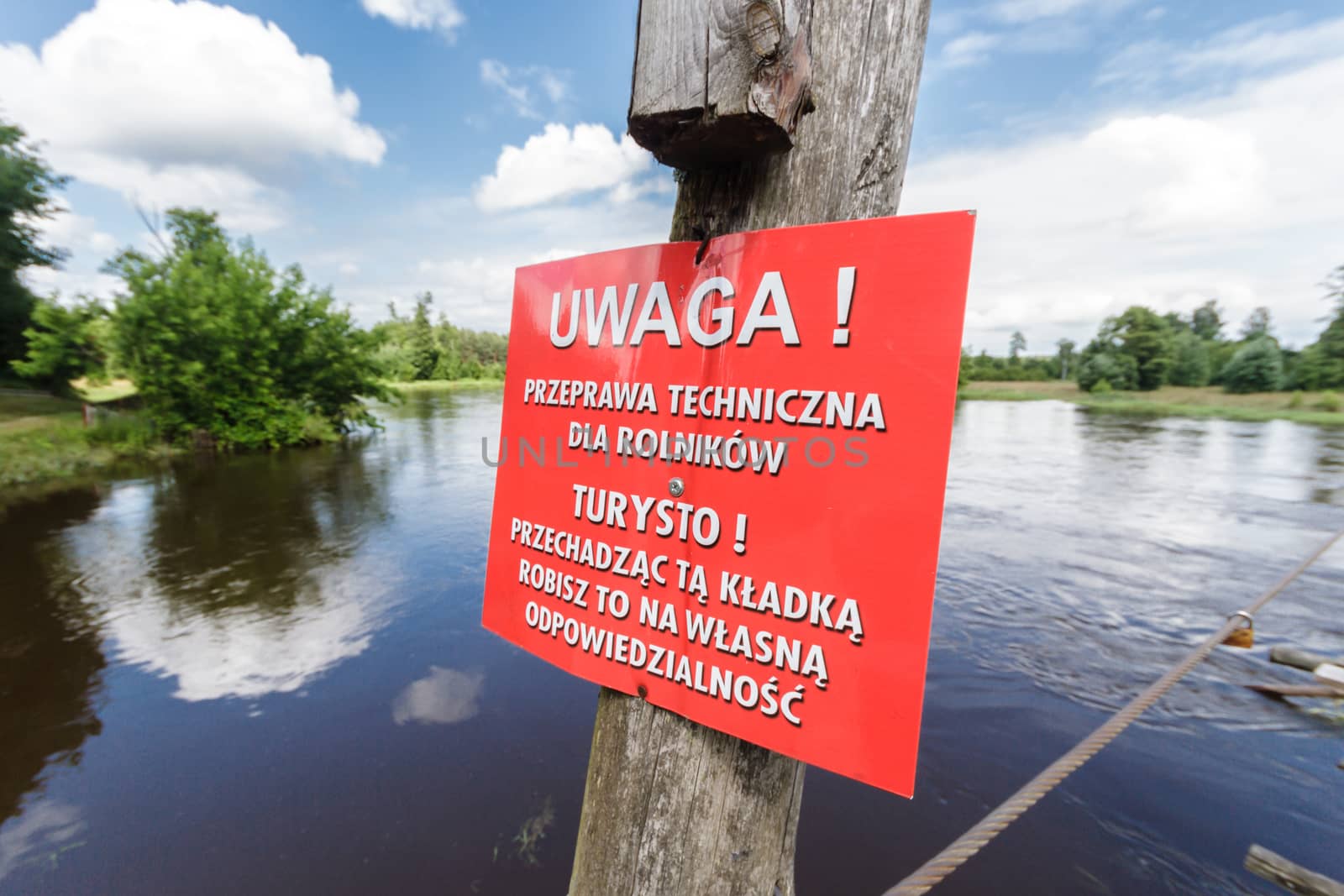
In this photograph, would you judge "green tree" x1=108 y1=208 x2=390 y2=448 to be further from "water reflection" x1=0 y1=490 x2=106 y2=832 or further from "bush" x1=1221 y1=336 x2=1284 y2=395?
"bush" x1=1221 y1=336 x2=1284 y2=395

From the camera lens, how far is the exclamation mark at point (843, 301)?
998 millimetres

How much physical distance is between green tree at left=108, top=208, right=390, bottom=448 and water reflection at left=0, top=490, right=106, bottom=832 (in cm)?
852

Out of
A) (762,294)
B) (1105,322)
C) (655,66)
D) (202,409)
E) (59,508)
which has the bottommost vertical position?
(59,508)

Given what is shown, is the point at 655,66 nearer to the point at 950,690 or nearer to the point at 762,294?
the point at 762,294

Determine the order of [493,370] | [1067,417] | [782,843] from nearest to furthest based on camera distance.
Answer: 1. [782,843]
2. [1067,417]
3. [493,370]

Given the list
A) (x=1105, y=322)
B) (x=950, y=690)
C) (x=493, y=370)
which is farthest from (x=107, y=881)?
(x=1105, y=322)

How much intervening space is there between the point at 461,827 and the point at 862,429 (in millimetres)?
3698

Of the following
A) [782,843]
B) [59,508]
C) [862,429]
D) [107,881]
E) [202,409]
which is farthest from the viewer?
[202,409]

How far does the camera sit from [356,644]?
17.6ft

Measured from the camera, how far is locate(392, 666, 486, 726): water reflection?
172 inches

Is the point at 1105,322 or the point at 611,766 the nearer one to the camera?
the point at 611,766

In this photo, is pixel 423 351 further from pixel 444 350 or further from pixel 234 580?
pixel 234 580

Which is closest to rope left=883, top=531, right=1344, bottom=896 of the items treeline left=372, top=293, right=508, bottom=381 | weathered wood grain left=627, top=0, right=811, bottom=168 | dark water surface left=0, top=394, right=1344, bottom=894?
weathered wood grain left=627, top=0, right=811, bottom=168

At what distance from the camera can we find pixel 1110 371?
65.7 meters
